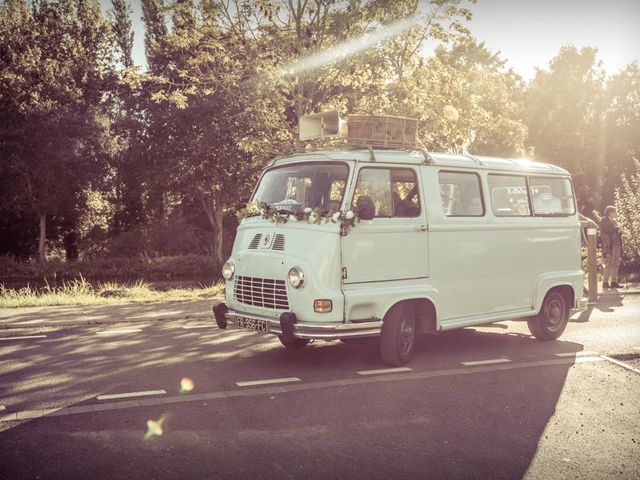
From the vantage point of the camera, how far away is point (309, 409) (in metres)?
6.62

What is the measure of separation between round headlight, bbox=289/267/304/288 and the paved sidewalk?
4.71m

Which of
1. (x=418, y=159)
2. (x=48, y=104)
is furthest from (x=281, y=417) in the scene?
(x=48, y=104)

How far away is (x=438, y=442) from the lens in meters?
5.72

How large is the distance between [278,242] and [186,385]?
196 cm

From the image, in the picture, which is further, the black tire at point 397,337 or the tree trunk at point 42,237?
the tree trunk at point 42,237

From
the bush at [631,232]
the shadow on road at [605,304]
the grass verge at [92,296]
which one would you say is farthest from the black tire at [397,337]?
the bush at [631,232]

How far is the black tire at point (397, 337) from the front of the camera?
8328 millimetres

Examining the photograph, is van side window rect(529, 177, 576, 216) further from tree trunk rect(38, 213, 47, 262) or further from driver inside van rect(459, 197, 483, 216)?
tree trunk rect(38, 213, 47, 262)

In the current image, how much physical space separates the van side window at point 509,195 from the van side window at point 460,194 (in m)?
0.31

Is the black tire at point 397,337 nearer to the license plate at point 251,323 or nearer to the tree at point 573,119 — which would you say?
the license plate at point 251,323

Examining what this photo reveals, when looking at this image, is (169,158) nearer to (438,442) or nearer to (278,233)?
(278,233)

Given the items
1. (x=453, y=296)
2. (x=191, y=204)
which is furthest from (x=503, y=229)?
(x=191, y=204)

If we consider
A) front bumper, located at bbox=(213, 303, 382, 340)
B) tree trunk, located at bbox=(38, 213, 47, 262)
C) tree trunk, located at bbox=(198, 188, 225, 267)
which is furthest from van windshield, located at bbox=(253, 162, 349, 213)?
tree trunk, located at bbox=(38, 213, 47, 262)

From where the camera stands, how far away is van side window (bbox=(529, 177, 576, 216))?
10445 mm
